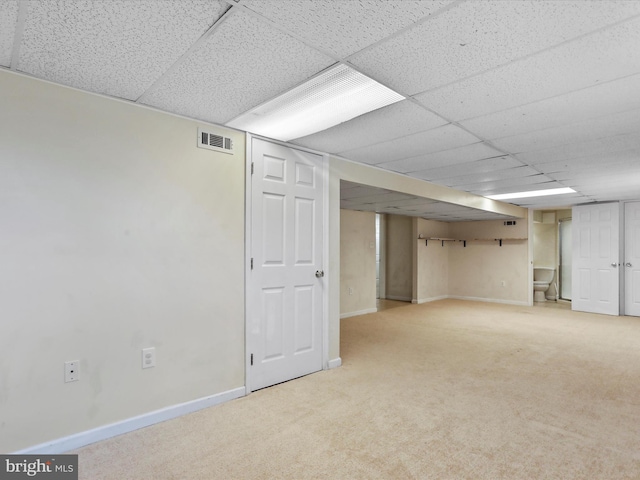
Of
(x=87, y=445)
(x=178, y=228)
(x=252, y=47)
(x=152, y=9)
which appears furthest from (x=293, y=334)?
(x=152, y=9)

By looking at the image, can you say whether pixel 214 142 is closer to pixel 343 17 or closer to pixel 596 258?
pixel 343 17

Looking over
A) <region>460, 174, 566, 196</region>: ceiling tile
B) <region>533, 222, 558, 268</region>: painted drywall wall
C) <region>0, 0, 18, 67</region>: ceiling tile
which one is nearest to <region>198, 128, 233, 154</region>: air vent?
<region>0, 0, 18, 67</region>: ceiling tile

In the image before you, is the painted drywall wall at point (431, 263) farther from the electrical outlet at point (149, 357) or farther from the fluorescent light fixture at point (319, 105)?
the electrical outlet at point (149, 357)

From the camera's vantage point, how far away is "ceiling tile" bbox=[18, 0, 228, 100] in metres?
1.43

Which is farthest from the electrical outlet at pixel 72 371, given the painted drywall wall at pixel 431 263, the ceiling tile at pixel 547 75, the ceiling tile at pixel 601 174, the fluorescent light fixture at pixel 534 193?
the painted drywall wall at pixel 431 263

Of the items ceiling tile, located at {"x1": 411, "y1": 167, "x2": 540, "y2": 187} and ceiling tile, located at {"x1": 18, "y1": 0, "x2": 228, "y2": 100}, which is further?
ceiling tile, located at {"x1": 411, "y1": 167, "x2": 540, "y2": 187}

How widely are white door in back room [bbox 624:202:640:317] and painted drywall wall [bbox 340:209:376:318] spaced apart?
4.51 m

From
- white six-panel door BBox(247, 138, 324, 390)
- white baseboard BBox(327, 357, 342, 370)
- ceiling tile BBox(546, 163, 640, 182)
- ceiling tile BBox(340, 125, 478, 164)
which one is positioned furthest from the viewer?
ceiling tile BBox(546, 163, 640, 182)

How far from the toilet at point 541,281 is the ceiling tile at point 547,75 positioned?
7.19 metres

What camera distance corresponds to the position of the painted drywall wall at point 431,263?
26.0 feet

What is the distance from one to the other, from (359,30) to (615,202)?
7.12m

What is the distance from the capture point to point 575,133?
284 centimetres

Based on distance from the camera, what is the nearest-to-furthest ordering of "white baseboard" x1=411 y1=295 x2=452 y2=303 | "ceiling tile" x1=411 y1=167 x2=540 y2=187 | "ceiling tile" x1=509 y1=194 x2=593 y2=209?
"ceiling tile" x1=411 y1=167 x2=540 y2=187, "ceiling tile" x1=509 y1=194 x2=593 y2=209, "white baseboard" x1=411 y1=295 x2=452 y2=303

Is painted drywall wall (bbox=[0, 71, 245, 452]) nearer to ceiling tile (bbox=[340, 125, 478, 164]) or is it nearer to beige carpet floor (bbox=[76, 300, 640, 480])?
beige carpet floor (bbox=[76, 300, 640, 480])
